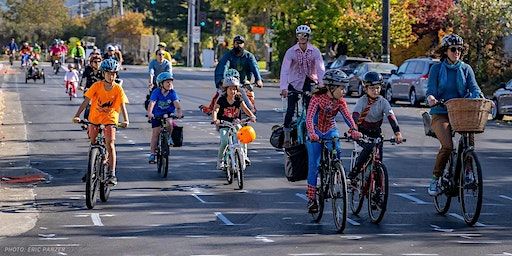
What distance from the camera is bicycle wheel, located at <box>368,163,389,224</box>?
1319 cm

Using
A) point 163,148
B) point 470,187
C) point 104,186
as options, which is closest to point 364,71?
point 163,148

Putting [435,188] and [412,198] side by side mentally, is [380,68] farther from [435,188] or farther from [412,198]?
[435,188]

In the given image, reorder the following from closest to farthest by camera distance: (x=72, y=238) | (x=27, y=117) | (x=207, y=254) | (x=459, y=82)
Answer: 1. (x=207, y=254)
2. (x=72, y=238)
3. (x=459, y=82)
4. (x=27, y=117)

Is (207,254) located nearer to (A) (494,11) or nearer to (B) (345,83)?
(B) (345,83)

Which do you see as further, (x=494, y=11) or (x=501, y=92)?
(x=494, y=11)

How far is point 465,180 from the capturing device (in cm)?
1354

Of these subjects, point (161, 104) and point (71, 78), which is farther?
point (71, 78)

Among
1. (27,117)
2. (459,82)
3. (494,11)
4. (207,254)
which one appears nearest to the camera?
(207,254)

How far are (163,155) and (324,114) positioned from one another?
5.19 meters

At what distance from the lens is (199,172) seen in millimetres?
18625

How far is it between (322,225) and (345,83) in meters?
1.60

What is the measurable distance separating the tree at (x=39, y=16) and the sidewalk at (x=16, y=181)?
79368 mm

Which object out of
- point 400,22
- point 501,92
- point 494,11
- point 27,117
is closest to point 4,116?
point 27,117

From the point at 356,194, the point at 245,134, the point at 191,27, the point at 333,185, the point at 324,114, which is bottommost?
the point at 356,194
